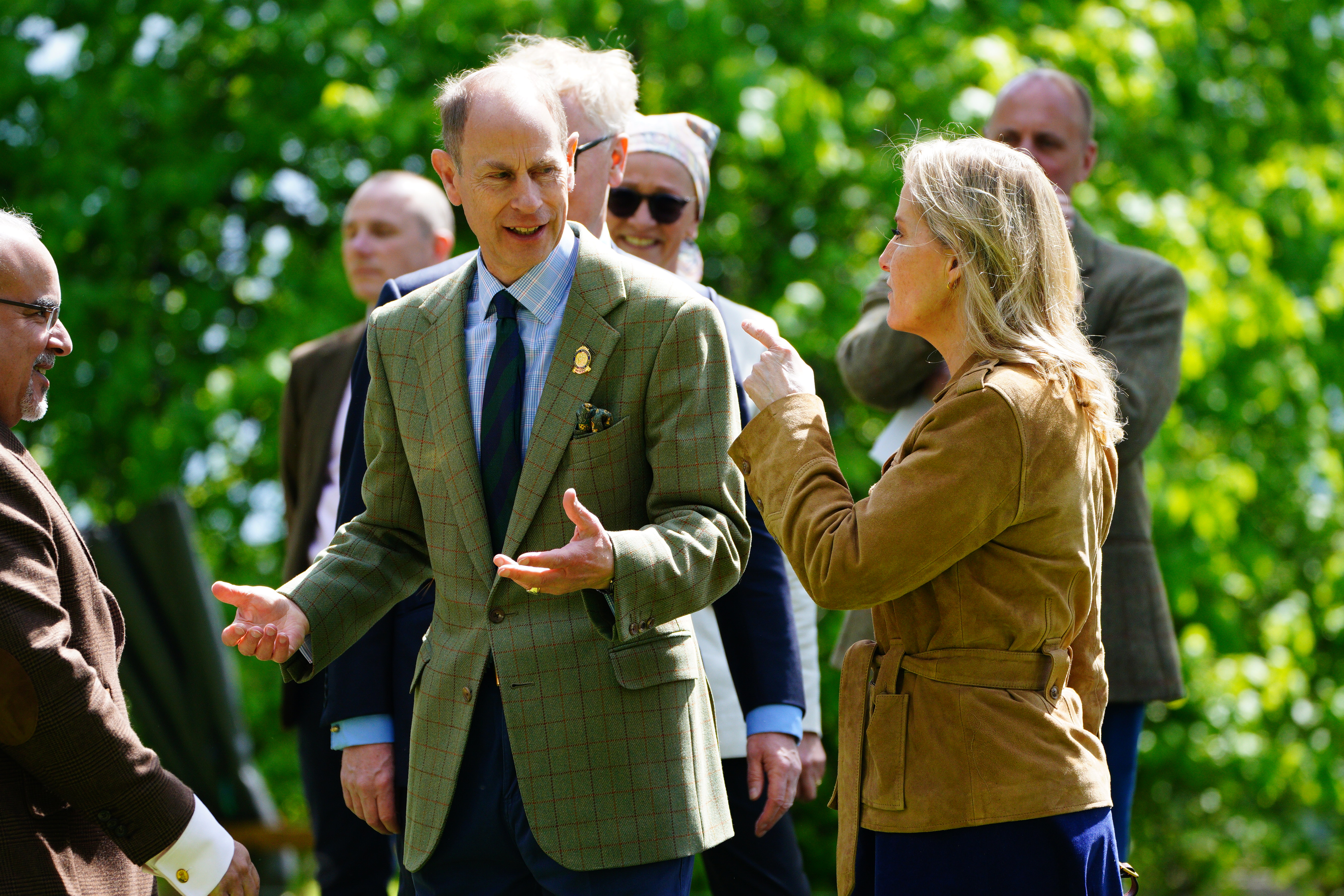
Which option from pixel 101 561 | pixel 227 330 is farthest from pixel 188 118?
pixel 101 561

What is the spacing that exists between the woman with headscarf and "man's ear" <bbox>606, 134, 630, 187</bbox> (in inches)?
11.9

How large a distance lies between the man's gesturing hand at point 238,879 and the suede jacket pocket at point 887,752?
1.06 meters

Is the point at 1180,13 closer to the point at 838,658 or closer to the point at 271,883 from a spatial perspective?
the point at 838,658

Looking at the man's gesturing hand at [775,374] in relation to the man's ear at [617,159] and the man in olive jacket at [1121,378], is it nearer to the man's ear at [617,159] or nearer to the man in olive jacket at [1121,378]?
the man's ear at [617,159]

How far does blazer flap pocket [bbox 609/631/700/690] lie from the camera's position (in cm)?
222

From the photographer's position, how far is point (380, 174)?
4512 millimetres

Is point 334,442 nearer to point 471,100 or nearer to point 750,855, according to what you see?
point 750,855

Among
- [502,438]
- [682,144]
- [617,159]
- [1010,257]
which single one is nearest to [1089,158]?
[682,144]

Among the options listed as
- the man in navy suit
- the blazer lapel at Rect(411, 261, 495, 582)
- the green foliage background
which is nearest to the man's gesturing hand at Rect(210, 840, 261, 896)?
the man in navy suit

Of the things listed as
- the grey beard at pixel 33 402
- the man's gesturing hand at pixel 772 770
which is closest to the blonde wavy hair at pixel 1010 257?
the man's gesturing hand at pixel 772 770

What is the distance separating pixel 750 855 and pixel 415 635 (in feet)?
3.17

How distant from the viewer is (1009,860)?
2104 millimetres

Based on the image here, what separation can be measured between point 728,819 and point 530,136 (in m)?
1.22

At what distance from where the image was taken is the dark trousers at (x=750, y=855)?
3121 millimetres
